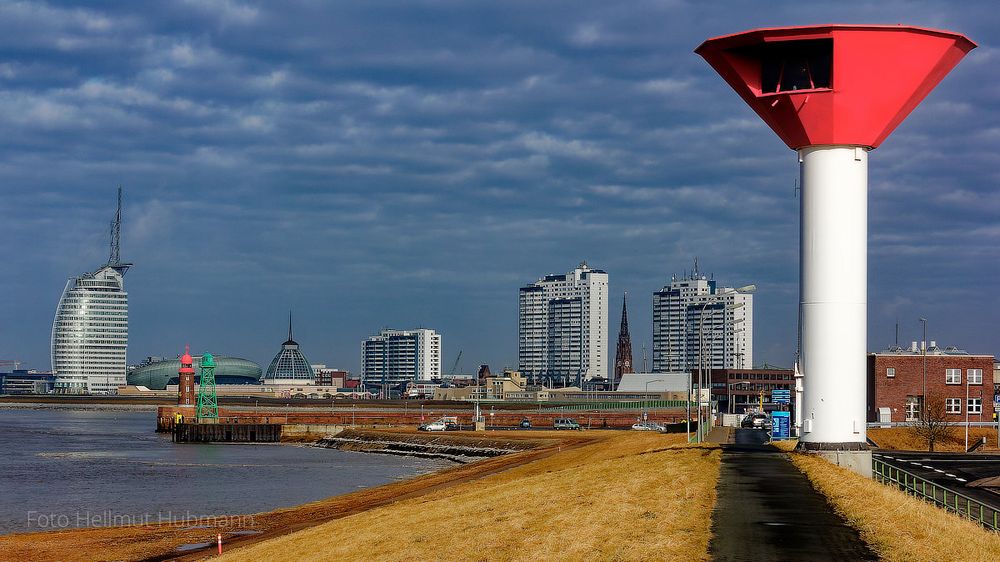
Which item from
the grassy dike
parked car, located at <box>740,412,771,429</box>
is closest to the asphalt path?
the grassy dike

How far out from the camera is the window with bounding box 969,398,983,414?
9638 cm

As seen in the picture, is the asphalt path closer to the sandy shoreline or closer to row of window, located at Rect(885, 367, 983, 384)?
the sandy shoreline

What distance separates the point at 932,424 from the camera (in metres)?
80.2

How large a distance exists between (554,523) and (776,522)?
5.86 metres

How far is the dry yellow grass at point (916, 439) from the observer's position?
273ft

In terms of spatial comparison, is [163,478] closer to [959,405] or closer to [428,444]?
[428,444]

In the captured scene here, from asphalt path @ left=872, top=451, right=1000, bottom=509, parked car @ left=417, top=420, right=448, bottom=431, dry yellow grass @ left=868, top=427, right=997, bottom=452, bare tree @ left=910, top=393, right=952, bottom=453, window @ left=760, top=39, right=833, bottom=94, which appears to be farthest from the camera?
parked car @ left=417, top=420, right=448, bottom=431

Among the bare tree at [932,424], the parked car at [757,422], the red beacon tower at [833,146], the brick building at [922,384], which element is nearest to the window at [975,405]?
the brick building at [922,384]

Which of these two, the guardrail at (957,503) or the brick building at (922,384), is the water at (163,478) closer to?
the guardrail at (957,503)

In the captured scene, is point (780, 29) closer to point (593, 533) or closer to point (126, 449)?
point (593, 533)

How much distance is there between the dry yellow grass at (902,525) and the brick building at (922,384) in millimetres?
64089

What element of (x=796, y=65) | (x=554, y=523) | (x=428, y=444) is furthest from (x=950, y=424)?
(x=554, y=523)

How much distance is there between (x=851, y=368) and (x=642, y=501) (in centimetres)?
1218

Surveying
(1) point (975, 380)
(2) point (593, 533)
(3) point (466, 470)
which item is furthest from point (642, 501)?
(1) point (975, 380)
